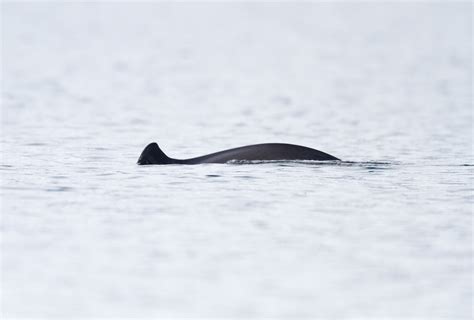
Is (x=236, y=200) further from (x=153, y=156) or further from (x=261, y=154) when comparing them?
(x=153, y=156)

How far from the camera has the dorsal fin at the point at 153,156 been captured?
72.5 ft

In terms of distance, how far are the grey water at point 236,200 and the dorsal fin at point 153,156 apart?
0.22 meters

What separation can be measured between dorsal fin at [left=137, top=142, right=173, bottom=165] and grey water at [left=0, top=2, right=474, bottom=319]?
0.73 feet

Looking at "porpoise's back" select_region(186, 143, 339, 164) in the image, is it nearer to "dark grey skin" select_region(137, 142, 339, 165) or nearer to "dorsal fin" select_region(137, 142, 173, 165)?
"dark grey skin" select_region(137, 142, 339, 165)

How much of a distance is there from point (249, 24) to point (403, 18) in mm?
18759

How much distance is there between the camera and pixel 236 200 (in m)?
18.4

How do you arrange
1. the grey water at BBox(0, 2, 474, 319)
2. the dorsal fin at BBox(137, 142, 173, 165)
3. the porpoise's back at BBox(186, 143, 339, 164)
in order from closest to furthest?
1. the grey water at BBox(0, 2, 474, 319)
2. the porpoise's back at BBox(186, 143, 339, 164)
3. the dorsal fin at BBox(137, 142, 173, 165)

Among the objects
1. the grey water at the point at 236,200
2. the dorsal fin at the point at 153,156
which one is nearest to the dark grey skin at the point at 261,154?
the dorsal fin at the point at 153,156

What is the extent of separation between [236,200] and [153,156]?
404 cm

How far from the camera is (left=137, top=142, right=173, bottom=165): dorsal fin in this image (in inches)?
870

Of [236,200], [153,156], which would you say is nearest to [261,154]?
[153,156]

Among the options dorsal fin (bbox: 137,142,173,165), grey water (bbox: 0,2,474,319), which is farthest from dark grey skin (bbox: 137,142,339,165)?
grey water (bbox: 0,2,474,319)

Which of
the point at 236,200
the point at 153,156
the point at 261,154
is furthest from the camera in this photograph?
the point at 153,156

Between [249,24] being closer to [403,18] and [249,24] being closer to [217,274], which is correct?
[403,18]
